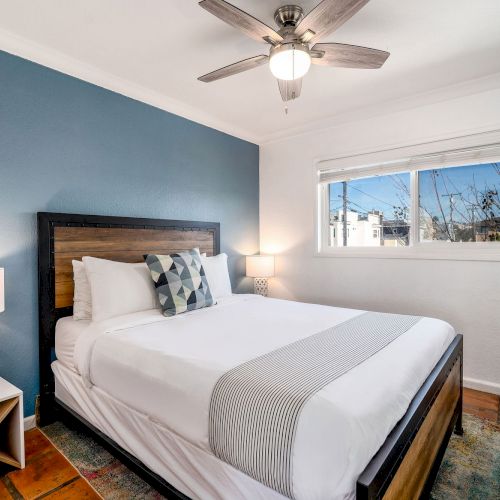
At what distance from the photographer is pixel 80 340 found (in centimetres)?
198

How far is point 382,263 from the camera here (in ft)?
10.7

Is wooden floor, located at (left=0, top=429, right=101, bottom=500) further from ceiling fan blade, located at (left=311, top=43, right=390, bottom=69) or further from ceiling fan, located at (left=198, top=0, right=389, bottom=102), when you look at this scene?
ceiling fan blade, located at (left=311, top=43, right=390, bottom=69)

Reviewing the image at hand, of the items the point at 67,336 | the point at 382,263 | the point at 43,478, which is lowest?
the point at 43,478

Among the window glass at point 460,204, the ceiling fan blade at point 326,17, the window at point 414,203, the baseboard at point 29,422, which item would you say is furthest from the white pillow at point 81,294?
the window glass at point 460,204

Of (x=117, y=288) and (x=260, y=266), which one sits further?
(x=260, y=266)

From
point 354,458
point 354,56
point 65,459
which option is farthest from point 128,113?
point 354,458

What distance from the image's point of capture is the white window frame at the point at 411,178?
2.79m

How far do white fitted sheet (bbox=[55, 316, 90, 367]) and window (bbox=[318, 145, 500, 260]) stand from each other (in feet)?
8.13

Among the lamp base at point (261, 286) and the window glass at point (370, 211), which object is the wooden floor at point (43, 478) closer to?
the lamp base at point (261, 286)

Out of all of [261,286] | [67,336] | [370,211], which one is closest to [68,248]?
[67,336]

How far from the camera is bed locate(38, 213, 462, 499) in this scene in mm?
1031

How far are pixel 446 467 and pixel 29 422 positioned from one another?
2.52m

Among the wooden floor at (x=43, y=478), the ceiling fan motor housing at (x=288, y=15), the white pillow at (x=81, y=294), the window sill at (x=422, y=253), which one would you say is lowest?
the wooden floor at (x=43, y=478)

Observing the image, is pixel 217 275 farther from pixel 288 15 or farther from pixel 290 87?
pixel 288 15
